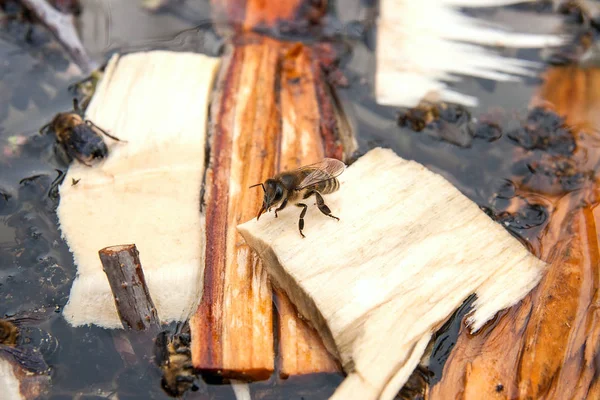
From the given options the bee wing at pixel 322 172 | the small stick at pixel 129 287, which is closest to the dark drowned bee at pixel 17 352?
the small stick at pixel 129 287

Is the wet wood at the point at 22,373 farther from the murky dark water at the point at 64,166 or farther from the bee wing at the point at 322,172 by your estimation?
the bee wing at the point at 322,172

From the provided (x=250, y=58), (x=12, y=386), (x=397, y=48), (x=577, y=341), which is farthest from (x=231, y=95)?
(x=577, y=341)

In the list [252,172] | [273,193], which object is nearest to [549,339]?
[273,193]

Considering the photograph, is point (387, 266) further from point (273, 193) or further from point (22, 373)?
point (22, 373)

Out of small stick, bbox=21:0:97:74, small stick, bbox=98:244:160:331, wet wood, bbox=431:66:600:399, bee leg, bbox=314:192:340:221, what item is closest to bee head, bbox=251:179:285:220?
bee leg, bbox=314:192:340:221

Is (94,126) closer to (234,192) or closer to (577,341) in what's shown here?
(234,192)

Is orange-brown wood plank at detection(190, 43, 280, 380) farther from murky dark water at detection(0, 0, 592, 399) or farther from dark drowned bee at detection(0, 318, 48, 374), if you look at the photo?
dark drowned bee at detection(0, 318, 48, 374)
